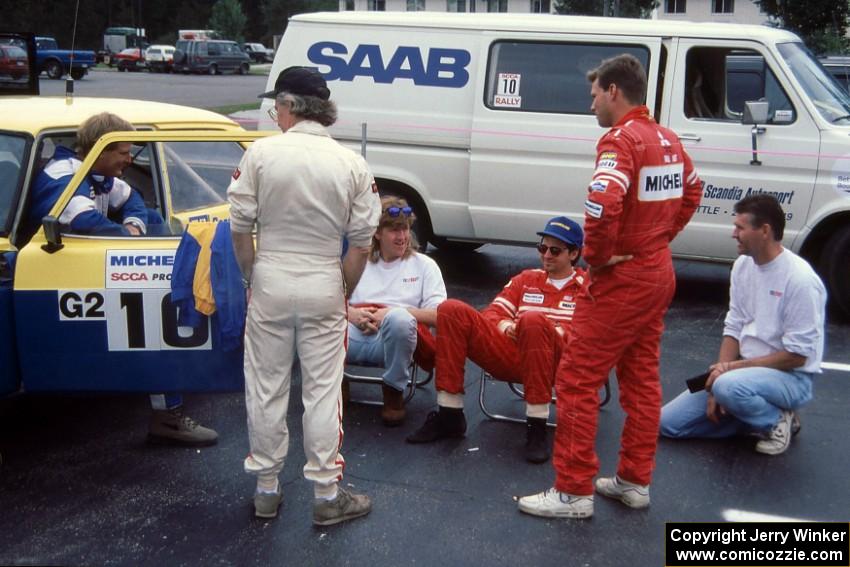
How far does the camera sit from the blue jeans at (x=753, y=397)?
16.0 feet

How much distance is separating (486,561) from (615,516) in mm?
688

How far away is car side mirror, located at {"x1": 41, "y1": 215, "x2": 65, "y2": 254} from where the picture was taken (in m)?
4.46

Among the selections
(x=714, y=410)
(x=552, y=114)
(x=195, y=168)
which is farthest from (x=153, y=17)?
(x=714, y=410)

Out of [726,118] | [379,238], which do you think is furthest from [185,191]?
[726,118]

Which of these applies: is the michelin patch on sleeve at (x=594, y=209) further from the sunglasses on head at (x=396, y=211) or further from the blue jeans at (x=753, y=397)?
the sunglasses on head at (x=396, y=211)

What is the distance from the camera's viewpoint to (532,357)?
16.2 feet

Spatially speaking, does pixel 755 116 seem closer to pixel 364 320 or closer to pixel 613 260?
pixel 364 320

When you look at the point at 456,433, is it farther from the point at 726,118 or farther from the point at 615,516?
the point at 726,118

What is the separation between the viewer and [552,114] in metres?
7.88

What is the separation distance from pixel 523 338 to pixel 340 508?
1.31 meters

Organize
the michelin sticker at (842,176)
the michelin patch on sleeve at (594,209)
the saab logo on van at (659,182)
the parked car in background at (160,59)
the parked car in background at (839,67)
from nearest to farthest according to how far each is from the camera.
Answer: the michelin patch on sleeve at (594,209)
the saab logo on van at (659,182)
the michelin sticker at (842,176)
the parked car in background at (839,67)
the parked car in background at (160,59)

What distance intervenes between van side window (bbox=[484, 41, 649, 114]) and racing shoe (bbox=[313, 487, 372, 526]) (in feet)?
14.4

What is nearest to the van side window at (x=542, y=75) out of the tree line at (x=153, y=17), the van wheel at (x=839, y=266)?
the van wheel at (x=839, y=266)

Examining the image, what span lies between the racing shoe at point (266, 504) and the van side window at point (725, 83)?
4.80 m
